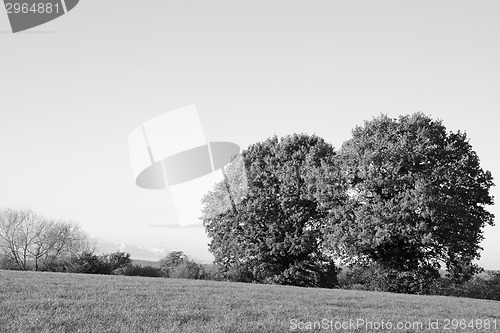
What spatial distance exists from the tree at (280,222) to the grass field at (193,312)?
2428 centimetres

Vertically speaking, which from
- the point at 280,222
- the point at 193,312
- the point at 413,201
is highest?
the point at 413,201

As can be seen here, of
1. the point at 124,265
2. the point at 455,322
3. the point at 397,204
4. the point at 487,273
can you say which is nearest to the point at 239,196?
the point at 124,265

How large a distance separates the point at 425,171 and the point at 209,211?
86.9 ft

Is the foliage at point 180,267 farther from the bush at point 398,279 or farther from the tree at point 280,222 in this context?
the bush at point 398,279

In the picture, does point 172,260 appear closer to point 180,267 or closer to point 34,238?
point 180,267

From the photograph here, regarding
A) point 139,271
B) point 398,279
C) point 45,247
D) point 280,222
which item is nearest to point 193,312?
point 398,279

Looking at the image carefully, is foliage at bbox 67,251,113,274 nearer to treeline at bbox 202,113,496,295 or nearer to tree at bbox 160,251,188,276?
tree at bbox 160,251,188,276

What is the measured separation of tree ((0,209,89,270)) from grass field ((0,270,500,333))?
48.0 metres

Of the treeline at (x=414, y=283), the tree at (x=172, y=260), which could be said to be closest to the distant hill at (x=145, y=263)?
the tree at (x=172, y=260)

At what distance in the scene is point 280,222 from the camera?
49.2 metres

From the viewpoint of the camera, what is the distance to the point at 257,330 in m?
14.4

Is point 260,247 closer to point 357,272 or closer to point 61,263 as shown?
point 357,272

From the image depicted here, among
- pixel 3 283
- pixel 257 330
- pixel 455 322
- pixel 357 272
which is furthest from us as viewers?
pixel 357 272

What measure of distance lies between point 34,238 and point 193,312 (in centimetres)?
6062
